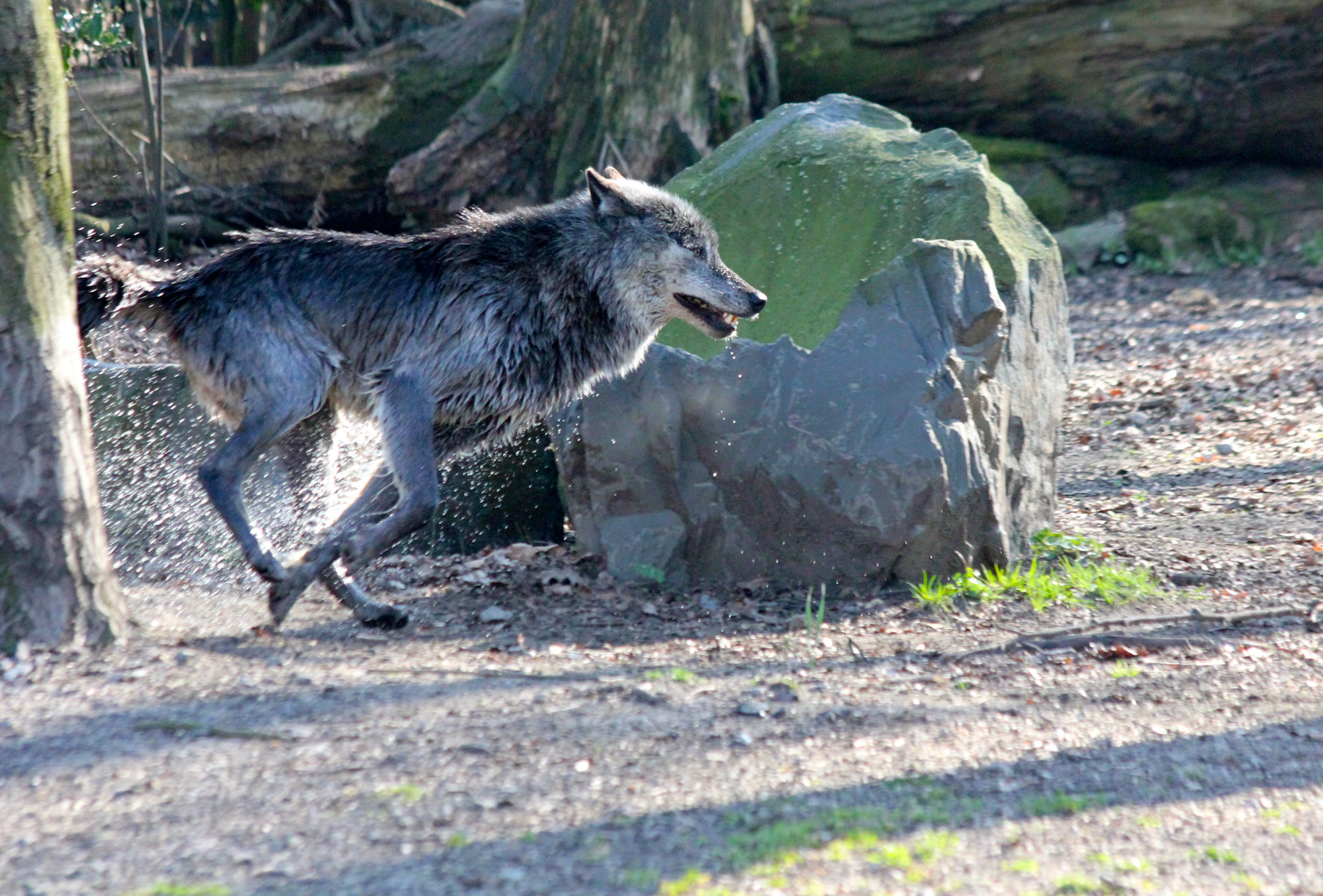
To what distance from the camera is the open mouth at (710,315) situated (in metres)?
5.92

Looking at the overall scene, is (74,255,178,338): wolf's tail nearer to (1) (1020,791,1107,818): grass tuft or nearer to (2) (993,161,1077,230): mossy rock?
(1) (1020,791,1107,818): grass tuft

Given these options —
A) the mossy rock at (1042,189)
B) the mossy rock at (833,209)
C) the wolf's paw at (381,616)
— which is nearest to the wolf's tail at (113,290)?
the wolf's paw at (381,616)

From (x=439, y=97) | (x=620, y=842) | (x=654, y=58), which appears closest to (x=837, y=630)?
(x=620, y=842)

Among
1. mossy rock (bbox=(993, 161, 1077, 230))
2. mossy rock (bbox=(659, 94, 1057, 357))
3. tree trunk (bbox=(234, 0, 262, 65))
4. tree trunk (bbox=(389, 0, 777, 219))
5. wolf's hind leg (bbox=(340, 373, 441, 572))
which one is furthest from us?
tree trunk (bbox=(234, 0, 262, 65))

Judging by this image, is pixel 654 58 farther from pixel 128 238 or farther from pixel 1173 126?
pixel 1173 126

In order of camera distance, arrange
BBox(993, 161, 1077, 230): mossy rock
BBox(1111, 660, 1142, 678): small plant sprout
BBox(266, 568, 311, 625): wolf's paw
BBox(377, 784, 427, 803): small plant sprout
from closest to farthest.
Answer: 1. BBox(377, 784, 427, 803): small plant sprout
2. BBox(1111, 660, 1142, 678): small plant sprout
3. BBox(266, 568, 311, 625): wolf's paw
4. BBox(993, 161, 1077, 230): mossy rock

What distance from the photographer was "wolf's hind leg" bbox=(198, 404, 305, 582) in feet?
17.0

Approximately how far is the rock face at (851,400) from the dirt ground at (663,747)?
31cm

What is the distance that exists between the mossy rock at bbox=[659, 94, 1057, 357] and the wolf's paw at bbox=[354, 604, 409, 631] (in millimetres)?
2032

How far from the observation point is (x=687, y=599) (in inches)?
235

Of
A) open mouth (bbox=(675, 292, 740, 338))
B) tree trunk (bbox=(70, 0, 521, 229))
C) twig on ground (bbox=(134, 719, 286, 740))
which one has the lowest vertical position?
twig on ground (bbox=(134, 719, 286, 740))

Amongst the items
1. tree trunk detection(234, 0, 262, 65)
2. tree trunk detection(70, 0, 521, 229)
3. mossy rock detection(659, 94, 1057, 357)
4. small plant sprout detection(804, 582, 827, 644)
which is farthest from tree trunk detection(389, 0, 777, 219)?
small plant sprout detection(804, 582, 827, 644)

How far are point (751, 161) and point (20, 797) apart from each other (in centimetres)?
496

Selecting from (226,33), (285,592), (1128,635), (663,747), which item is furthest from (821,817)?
(226,33)
